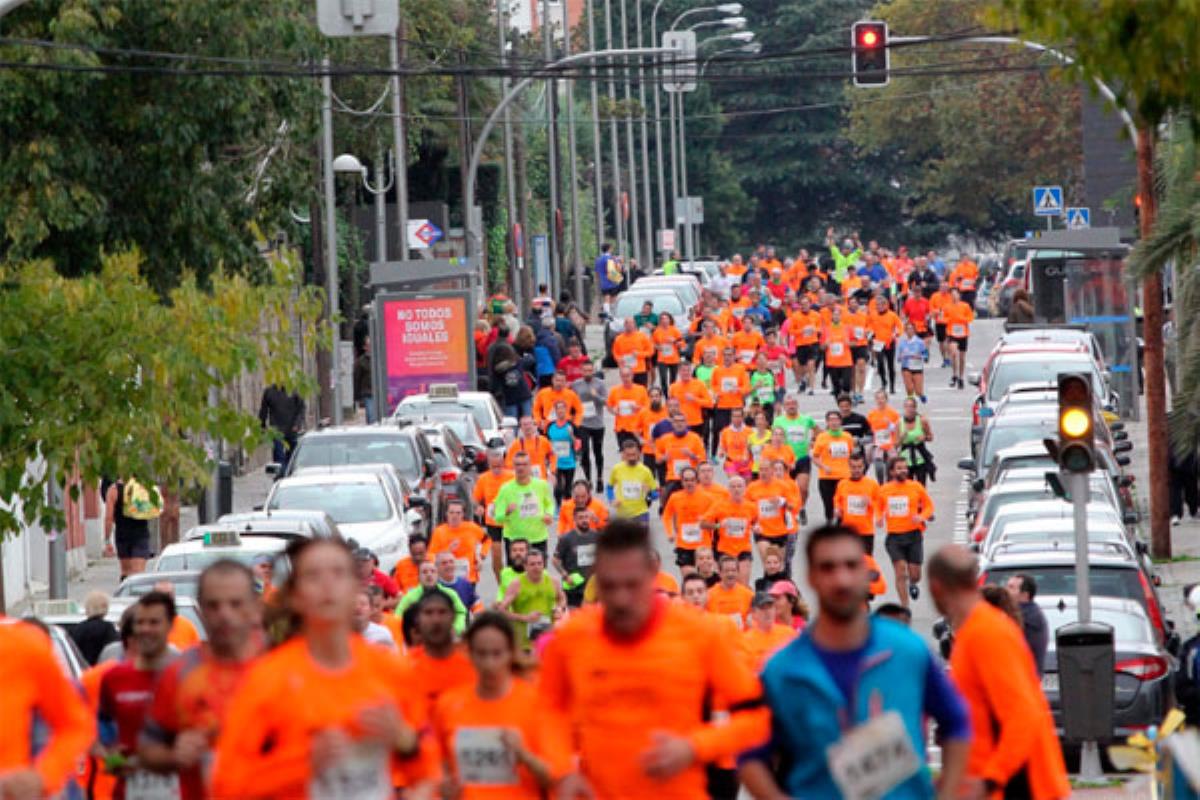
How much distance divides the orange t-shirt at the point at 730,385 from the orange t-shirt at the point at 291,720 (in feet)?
89.9

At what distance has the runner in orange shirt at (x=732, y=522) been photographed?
24.5m

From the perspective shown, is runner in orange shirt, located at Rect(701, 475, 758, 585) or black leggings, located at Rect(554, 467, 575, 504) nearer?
runner in orange shirt, located at Rect(701, 475, 758, 585)

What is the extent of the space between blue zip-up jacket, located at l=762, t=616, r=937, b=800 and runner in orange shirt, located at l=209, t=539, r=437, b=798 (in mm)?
1033

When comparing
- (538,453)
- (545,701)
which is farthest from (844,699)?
(538,453)

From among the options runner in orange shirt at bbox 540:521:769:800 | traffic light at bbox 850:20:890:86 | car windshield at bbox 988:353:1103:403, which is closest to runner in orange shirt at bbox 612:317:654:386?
car windshield at bbox 988:353:1103:403

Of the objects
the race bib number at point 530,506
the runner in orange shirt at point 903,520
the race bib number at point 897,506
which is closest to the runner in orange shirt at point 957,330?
the runner in orange shirt at point 903,520

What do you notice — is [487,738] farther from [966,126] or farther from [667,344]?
[966,126]

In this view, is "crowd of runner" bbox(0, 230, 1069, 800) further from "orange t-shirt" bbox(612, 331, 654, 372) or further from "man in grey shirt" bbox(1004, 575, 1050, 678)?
"orange t-shirt" bbox(612, 331, 654, 372)

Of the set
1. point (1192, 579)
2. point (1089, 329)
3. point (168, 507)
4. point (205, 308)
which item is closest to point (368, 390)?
point (1089, 329)

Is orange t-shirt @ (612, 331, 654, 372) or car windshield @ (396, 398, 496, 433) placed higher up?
orange t-shirt @ (612, 331, 654, 372)

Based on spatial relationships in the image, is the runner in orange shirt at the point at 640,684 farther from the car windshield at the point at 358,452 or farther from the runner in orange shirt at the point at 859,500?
the car windshield at the point at 358,452

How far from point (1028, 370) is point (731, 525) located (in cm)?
1103

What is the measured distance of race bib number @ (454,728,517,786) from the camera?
8.68 metres

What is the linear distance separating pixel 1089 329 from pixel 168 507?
17.4 metres
